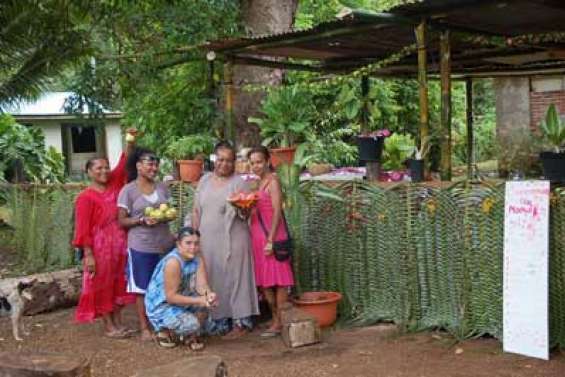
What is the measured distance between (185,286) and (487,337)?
2.35 m

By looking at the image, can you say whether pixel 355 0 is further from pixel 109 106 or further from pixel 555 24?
pixel 555 24

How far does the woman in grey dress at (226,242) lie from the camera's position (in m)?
5.85

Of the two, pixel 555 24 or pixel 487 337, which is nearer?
pixel 487 337

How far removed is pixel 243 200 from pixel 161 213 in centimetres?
69

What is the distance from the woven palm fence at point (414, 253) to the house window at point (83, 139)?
17178 mm

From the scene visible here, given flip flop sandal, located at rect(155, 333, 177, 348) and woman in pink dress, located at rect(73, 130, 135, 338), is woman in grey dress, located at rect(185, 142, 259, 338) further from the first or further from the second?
woman in pink dress, located at rect(73, 130, 135, 338)

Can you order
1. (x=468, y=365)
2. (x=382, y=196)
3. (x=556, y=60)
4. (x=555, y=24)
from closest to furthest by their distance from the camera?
(x=468, y=365) < (x=382, y=196) < (x=555, y=24) < (x=556, y=60)

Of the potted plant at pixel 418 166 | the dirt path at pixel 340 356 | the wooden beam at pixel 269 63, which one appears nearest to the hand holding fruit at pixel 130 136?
the dirt path at pixel 340 356

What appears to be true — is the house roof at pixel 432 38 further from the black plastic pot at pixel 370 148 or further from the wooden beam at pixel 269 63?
the black plastic pot at pixel 370 148

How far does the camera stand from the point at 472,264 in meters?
5.42

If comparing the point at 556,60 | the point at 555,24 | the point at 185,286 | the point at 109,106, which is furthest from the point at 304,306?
the point at 109,106

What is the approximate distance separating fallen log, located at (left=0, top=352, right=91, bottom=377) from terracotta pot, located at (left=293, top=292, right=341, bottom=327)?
247 centimetres

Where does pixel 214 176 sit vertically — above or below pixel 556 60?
below

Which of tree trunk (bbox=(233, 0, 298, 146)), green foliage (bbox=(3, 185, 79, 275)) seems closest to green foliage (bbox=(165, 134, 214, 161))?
tree trunk (bbox=(233, 0, 298, 146))
